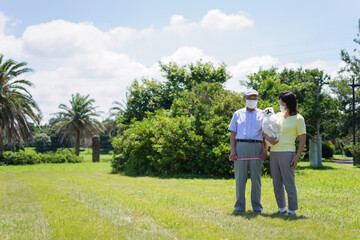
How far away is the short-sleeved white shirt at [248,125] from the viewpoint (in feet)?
19.8

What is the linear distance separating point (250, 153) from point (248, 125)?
1.66 ft

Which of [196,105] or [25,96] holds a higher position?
[25,96]

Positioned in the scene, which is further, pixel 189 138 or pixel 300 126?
pixel 189 138

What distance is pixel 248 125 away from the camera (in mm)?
6086

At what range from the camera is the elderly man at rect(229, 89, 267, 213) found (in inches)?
237

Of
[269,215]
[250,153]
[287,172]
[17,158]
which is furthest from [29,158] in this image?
[287,172]

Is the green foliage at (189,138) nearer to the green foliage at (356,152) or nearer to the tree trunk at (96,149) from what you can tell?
the green foliage at (356,152)

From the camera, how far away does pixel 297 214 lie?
5.83 meters

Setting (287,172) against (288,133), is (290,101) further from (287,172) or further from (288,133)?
(287,172)

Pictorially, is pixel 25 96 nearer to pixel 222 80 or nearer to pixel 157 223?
pixel 222 80

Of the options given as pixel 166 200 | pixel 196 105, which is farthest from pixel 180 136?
pixel 166 200

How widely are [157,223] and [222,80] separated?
26.7 metres

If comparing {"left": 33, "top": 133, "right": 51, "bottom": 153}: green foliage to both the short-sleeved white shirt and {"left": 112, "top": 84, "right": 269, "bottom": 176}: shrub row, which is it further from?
the short-sleeved white shirt

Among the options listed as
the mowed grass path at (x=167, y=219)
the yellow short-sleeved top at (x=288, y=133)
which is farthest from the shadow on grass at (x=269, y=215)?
the yellow short-sleeved top at (x=288, y=133)
